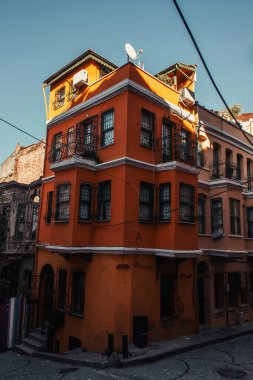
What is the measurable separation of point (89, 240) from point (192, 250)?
4667 mm

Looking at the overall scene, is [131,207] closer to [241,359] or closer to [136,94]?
[136,94]

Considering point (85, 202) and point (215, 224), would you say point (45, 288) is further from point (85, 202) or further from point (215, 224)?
point (215, 224)

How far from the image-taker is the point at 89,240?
13.8 m

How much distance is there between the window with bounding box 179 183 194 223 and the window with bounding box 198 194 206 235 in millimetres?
2871

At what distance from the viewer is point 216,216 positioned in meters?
17.3

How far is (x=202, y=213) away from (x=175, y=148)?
4568 millimetres

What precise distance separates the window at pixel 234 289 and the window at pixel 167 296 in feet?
20.0

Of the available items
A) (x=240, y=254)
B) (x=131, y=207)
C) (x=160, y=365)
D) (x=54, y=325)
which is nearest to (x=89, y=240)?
(x=131, y=207)

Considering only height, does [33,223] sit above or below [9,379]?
above

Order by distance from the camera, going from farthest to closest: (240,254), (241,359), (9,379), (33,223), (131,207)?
(33,223)
(240,254)
(131,207)
(241,359)
(9,379)

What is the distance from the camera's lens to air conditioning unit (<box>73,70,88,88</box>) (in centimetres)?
1616

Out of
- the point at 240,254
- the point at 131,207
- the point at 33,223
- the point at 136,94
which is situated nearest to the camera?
the point at 131,207

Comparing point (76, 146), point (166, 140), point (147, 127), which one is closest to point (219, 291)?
point (166, 140)

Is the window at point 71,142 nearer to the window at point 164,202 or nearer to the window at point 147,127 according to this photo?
the window at point 147,127
